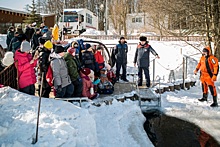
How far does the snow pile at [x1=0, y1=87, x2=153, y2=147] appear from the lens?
150 inches

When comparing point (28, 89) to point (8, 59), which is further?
point (28, 89)

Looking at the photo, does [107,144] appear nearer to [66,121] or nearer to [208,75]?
[66,121]

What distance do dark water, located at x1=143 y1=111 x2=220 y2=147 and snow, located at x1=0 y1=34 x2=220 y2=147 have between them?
20 centimetres

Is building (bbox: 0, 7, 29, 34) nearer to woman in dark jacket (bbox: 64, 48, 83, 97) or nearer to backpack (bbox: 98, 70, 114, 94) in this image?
backpack (bbox: 98, 70, 114, 94)

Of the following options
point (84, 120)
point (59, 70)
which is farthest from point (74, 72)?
point (84, 120)

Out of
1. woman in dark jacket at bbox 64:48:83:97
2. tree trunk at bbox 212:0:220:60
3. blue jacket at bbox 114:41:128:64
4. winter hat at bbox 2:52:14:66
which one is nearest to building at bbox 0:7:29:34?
blue jacket at bbox 114:41:128:64

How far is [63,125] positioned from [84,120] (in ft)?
1.86

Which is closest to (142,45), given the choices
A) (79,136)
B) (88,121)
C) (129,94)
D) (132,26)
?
(129,94)

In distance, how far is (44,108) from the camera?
194 inches

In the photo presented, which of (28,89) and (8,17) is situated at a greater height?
(8,17)

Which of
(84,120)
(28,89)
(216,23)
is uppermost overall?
(216,23)

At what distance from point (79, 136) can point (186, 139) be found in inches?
104

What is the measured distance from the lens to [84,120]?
4.71 meters

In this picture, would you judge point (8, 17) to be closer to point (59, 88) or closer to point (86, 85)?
point (86, 85)
